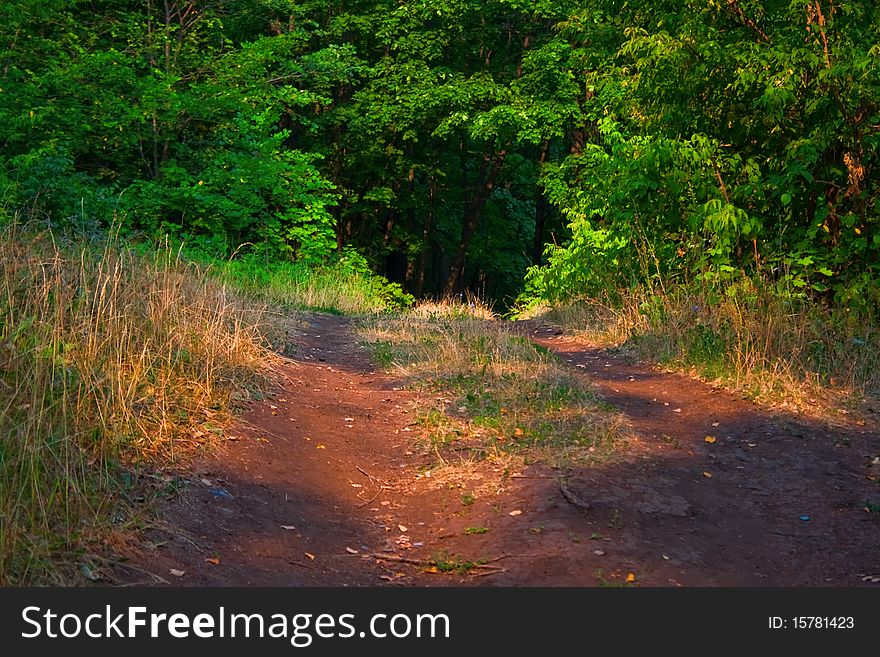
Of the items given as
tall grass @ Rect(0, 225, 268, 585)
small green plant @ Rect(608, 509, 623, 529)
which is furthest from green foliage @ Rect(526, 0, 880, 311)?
tall grass @ Rect(0, 225, 268, 585)

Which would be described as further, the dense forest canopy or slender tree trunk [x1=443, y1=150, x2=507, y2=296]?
slender tree trunk [x1=443, y1=150, x2=507, y2=296]

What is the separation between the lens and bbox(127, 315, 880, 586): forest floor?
477 cm

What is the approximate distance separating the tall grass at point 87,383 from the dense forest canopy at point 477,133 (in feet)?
10.2

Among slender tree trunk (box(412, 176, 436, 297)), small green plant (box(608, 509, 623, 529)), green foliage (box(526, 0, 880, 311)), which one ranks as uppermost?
green foliage (box(526, 0, 880, 311))

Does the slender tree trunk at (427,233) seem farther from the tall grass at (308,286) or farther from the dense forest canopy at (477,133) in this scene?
the tall grass at (308,286)

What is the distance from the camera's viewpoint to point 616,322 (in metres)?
12.3

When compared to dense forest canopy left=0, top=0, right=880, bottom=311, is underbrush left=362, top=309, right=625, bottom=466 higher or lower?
lower

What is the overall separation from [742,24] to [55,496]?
29.8 ft

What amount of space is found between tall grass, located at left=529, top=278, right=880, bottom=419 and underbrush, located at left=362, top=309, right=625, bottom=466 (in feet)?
4.51

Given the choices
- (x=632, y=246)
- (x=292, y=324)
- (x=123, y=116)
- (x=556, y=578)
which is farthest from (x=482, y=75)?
(x=556, y=578)

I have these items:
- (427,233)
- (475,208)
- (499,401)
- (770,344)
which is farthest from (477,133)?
(499,401)

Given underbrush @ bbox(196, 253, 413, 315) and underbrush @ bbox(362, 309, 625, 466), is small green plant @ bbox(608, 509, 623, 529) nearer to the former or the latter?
underbrush @ bbox(362, 309, 625, 466)

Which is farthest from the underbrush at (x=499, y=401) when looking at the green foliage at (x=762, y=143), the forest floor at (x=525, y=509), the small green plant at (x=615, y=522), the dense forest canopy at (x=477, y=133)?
the dense forest canopy at (x=477, y=133)

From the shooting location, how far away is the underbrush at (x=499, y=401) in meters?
6.65
